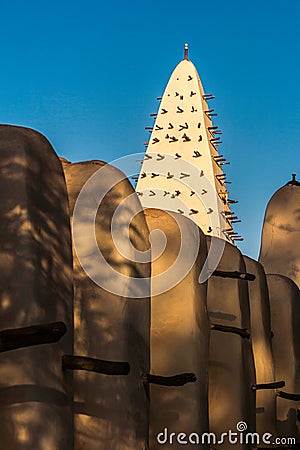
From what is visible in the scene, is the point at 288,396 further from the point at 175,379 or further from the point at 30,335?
the point at 30,335

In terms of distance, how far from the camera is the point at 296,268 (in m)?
10.1

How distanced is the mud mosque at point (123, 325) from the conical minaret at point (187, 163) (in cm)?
821

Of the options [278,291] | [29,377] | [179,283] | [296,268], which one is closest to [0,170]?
[29,377]

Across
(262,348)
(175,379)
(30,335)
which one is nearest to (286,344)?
(262,348)

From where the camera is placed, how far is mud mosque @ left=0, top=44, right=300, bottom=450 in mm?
3996

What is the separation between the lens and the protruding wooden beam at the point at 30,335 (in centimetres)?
383

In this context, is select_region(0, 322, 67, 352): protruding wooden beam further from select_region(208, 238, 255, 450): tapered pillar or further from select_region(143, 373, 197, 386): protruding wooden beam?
select_region(208, 238, 255, 450): tapered pillar

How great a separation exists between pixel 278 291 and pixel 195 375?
2.90m

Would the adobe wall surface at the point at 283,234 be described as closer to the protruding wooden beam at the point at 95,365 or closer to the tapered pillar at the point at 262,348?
the tapered pillar at the point at 262,348

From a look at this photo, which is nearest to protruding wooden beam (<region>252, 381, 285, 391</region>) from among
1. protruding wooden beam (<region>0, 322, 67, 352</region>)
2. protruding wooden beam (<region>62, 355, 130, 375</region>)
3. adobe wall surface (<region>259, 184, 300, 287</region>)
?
adobe wall surface (<region>259, 184, 300, 287</region>)

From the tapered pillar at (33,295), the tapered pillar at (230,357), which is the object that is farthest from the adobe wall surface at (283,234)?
the tapered pillar at (33,295)

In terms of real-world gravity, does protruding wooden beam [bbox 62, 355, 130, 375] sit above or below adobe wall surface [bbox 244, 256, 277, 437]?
below

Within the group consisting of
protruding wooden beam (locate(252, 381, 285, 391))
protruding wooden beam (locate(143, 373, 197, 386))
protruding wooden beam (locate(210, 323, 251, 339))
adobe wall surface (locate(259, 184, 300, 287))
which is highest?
adobe wall surface (locate(259, 184, 300, 287))

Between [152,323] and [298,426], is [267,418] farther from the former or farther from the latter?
[152,323]
